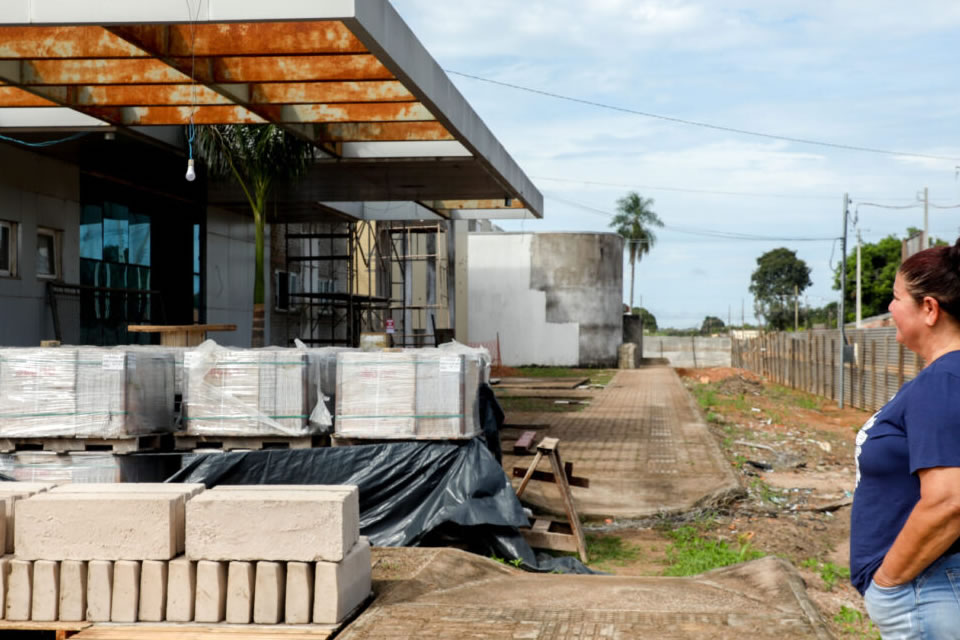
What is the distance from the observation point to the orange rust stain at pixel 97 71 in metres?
10.6

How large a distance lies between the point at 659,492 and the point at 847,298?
6193 cm

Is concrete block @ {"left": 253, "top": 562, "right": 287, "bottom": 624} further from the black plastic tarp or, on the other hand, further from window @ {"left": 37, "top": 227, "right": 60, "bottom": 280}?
window @ {"left": 37, "top": 227, "right": 60, "bottom": 280}

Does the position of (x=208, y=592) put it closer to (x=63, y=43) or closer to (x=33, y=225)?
(x=63, y=43)

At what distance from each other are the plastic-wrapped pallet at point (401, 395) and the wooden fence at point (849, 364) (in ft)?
49.6

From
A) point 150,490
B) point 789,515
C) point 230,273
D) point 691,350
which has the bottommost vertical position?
point 691,350

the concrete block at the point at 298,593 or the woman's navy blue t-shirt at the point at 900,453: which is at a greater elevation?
the woman's navy blue t-shirt at the point at 900,453

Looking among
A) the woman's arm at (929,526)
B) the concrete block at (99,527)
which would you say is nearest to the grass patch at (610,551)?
the concrete block at (99,527)

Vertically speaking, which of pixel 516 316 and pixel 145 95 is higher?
A: pixel 145 95

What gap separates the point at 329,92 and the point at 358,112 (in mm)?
889

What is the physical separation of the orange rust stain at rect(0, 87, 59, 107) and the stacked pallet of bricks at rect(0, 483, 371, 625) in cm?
758

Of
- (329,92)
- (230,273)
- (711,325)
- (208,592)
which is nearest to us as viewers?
(208,592)

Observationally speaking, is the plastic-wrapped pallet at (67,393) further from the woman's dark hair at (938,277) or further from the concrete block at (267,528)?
the woman's dark hair at (938,277)

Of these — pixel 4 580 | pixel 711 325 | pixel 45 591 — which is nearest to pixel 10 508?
pixel 4 580

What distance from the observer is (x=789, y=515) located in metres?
11.8
